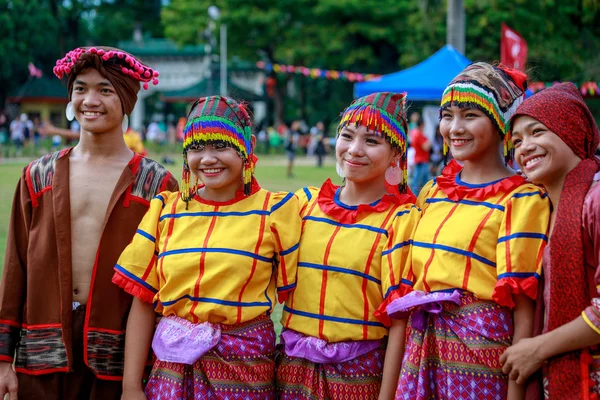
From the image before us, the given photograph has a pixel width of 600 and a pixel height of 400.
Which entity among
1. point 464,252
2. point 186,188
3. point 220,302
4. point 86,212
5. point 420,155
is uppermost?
point 420,155

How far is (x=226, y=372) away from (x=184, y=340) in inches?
8.8

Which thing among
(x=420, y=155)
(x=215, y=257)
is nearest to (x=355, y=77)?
(x=420, y=155)

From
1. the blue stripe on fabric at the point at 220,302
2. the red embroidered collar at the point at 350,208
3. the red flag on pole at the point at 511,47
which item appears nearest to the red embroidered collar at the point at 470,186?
the red embroidered collar at the point at 350,208

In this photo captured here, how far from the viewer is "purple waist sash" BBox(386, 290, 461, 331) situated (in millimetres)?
2727

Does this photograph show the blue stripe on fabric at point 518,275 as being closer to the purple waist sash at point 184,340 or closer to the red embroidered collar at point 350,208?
the red embroidered collar at point 350,208

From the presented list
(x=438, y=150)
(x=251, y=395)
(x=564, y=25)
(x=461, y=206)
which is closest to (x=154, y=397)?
(x=251, y=395)

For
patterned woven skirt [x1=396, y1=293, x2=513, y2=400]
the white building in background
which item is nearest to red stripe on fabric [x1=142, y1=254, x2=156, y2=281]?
patterned woven skirt [x1=396, y1=293, x2=513, y2=400]

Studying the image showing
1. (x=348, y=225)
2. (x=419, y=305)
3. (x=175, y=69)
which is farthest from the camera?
(x=175, y=69)

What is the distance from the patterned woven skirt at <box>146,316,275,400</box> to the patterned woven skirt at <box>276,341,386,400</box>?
0.59 feet

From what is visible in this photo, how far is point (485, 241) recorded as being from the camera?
2.73 meters

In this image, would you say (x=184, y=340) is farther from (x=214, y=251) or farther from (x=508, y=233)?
(x=508, y=233)

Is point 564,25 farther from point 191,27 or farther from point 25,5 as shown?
point 25,5

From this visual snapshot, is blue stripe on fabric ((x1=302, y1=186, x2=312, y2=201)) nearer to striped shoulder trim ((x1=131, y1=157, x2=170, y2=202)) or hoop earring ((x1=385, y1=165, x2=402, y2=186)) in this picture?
hoop earring ((x1=385, y1=165, x2=402, y2=186))

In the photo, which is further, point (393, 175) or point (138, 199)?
point (138, 199)
